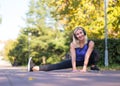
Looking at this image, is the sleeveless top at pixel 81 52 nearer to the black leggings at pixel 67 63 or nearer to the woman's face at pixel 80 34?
the black leggings at pixel 67 63

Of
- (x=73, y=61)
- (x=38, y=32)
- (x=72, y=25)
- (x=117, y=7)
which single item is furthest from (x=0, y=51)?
(x=73, y=61)

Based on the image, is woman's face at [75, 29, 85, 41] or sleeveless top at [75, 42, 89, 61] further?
sleeveless top at [75, 42, 89, 61]

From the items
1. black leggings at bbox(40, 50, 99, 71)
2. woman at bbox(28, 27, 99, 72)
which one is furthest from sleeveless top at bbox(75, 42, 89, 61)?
black leggings at bbox(40, 50, 99, 71)

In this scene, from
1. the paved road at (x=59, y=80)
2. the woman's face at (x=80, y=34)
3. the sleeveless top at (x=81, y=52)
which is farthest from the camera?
the sleeveless top at (x=81, y=52)

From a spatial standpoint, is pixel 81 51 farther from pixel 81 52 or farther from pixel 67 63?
pixel 67 63

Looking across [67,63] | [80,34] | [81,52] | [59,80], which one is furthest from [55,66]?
[59,80]

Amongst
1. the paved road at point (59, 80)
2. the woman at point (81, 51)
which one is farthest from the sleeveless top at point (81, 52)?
the paved road at point (59, 80)

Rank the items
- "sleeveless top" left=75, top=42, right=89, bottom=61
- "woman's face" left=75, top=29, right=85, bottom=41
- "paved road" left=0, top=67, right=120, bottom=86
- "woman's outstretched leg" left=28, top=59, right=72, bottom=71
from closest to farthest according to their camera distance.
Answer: "paved road" left=0, top=67, right=120, bottom=86 → "woman's face" left=75, top=29, right=85, bottom=41 → "sleeveless top" left=75, top=42, right=89, bottom=61 → "woman's outstretched leg" left=28, top=59, right=72, bottom=71

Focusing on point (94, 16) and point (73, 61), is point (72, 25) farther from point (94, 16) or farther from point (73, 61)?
point (73, 61)

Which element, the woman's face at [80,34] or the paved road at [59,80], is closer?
the paved road at [59,80]

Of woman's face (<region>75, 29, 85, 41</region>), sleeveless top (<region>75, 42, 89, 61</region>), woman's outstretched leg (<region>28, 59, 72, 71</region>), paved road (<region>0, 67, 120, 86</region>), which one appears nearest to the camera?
paved road (<region>0, 67, 120, 86</region>)

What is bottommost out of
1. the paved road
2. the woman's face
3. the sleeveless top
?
the paved road

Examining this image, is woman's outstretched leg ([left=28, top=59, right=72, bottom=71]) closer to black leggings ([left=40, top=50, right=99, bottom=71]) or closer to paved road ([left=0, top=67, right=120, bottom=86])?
black leggings ([left=40, top=50, right=99, bottom=71])

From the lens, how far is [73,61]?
8.05m
